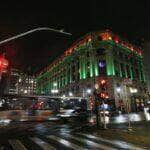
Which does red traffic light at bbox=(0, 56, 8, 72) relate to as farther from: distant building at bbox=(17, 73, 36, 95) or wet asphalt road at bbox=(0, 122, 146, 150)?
distant building at bbox=(17, 73, 36, 95)

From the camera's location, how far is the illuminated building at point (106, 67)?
59.3m

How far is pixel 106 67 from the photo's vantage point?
199ft

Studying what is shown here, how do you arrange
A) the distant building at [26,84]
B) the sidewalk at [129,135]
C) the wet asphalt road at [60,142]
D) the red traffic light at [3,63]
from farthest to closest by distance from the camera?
the distant building at [26,84], the sidewalk at [129,135], the red traffic light at [3,63], the wet asphalt road at [60,142]

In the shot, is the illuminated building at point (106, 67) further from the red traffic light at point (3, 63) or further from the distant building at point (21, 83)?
the distant building at point (21, 83)

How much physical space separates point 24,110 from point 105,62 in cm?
4000

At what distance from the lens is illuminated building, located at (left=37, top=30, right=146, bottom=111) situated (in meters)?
59.3

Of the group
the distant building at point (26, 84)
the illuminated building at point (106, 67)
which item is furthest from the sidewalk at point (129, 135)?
the distant building at point (26, 84)

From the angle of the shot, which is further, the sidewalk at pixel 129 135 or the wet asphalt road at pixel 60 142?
the sidewalk at pixel 129 135

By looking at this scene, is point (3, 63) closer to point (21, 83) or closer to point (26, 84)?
point (21, 83)

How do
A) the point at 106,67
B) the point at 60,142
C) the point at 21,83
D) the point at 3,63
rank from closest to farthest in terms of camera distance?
the point at 3,63
the point at 60,142
the point at 106,67
the point at 21,83

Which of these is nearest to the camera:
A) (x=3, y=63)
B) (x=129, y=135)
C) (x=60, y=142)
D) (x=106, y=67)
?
(x=3, y=63)

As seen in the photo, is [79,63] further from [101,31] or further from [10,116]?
[10,116]

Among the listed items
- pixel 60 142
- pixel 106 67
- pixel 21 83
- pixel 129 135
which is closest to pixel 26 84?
pixel 21 83

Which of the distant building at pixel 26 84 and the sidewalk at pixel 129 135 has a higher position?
the distant building at pixel 26 84
